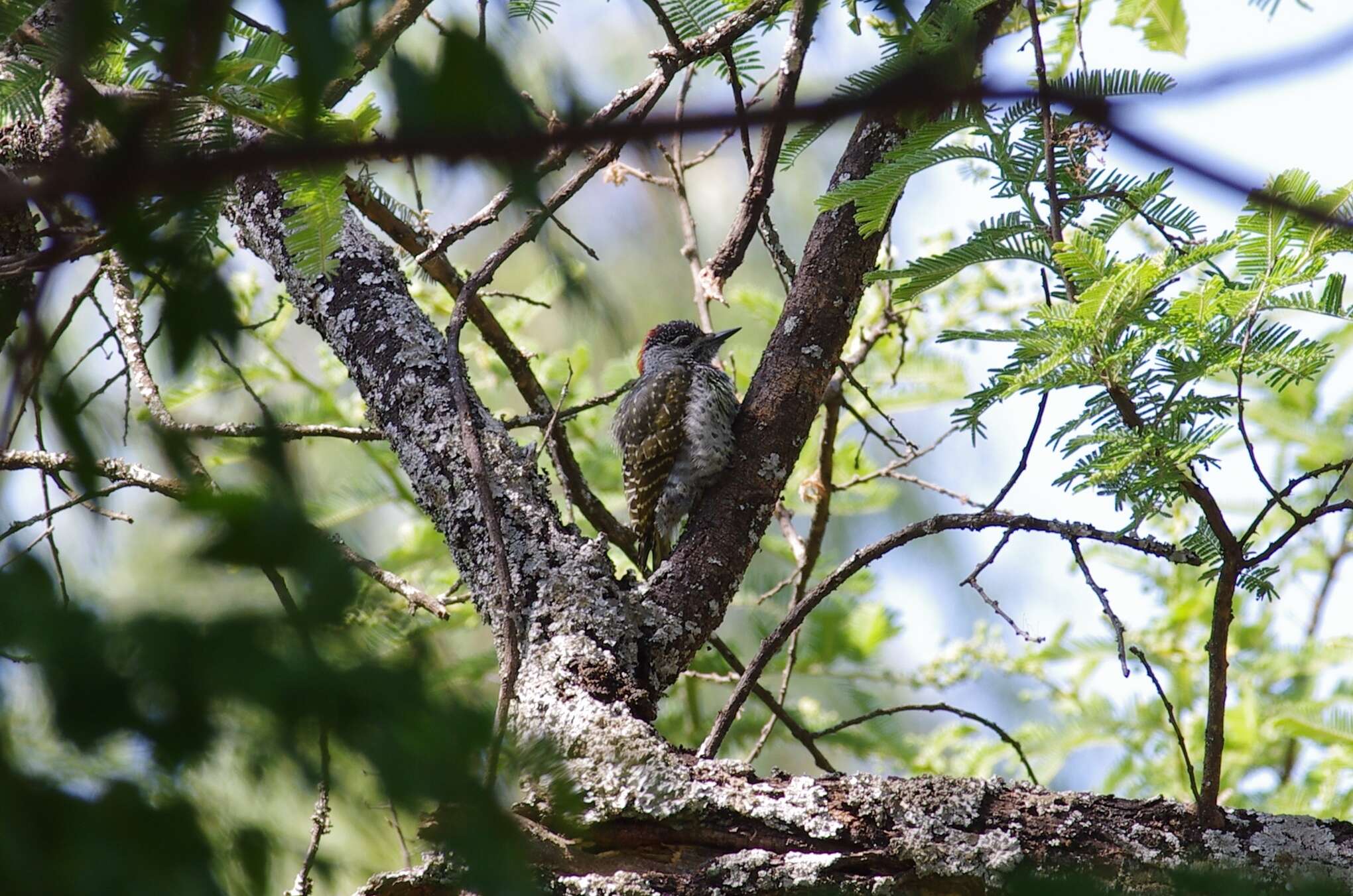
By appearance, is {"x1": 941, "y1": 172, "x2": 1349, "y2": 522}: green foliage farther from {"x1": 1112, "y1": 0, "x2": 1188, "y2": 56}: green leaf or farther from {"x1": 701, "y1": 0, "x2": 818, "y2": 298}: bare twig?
{"x1": 1112, "y1": 0, "x2": 1188, "y2": 56}: green leaf

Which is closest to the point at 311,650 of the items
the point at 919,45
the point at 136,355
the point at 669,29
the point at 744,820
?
the point at 744,820

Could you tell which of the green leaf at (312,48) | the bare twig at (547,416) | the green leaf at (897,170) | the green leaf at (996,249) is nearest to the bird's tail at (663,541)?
the bare twig at (547,416)

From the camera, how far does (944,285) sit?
502 centimetres

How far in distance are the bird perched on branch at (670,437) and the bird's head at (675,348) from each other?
1 centimetres

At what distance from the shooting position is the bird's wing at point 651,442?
16.0 feet

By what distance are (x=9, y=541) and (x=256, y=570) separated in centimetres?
207

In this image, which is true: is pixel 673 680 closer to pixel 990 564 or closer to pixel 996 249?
pixel 990 564

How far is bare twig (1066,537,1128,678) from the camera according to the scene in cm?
228

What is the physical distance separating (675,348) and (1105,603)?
346 cm

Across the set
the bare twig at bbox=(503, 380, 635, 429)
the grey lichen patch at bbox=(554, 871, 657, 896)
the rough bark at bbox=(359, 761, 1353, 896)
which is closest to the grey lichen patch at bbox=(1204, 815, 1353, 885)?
the rough bark at bbox=(359, 761, 1353, 896)

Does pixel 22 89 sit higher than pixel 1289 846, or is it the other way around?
pixel 22 89

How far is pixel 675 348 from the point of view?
5.62m

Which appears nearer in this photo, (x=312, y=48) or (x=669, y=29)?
(x=312, y=48)

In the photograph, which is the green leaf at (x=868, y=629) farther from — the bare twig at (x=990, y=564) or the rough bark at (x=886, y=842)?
the rough bark at (x=886, y=842)
